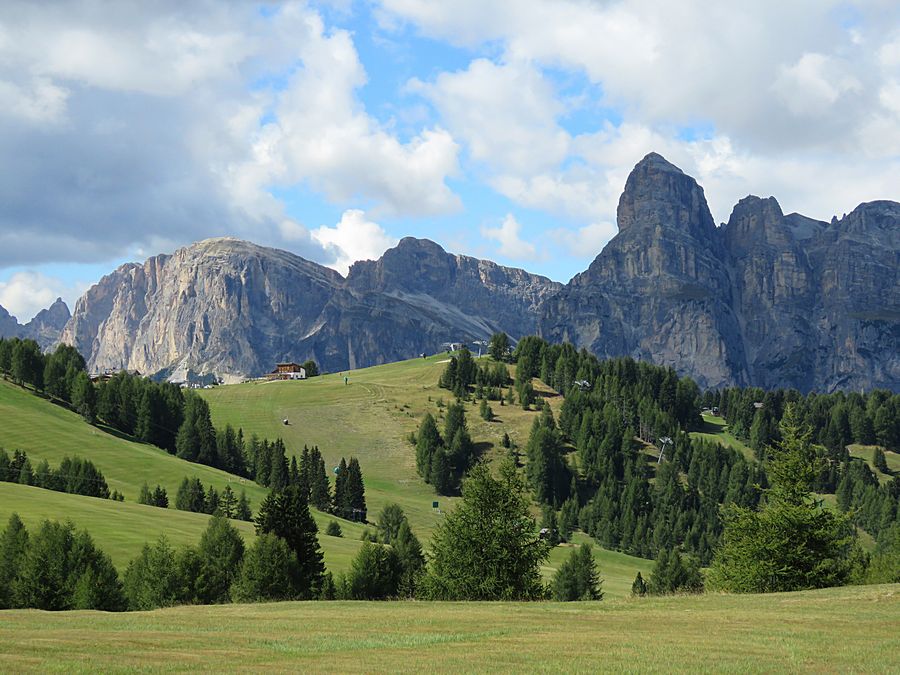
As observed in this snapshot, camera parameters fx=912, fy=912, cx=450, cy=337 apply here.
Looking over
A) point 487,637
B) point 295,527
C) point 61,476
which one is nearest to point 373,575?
point 295,527

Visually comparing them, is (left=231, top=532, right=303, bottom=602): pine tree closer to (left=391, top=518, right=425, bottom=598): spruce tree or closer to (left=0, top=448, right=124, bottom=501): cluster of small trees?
(left=391, top=518, right=425, bottom=598): spruce tree

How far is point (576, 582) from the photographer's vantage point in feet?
359

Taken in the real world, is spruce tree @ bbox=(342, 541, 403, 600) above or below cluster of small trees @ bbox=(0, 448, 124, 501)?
below

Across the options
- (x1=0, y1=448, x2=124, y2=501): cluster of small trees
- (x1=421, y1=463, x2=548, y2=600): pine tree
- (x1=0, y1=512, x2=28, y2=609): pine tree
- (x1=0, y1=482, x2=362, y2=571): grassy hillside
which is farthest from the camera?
(x1=0, y1=448, x2=124, y2=501): cluster of small trees

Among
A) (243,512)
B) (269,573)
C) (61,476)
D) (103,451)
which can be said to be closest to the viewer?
(269,573)

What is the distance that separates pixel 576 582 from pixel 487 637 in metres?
76.8

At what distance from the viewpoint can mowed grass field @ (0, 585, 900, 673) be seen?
28.6 metres

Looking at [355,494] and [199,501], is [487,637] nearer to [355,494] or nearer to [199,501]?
[199,501]

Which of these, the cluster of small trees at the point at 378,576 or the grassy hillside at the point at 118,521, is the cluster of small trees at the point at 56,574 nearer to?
the grassy hillside at the point at 118,521

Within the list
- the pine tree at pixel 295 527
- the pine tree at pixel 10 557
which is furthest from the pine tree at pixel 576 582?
the pine tree at pixel 10 557

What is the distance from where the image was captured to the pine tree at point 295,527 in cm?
8069

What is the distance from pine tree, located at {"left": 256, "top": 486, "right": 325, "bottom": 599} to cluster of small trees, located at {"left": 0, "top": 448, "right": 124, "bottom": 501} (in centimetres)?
6554

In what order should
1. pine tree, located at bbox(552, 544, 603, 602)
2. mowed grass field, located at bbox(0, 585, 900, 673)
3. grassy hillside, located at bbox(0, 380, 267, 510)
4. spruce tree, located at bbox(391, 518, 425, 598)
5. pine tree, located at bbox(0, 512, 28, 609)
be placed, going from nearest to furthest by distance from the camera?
mowed grass field, located at bbox(0, 585, 900, 673) < pine tree, located at bbox(0, 512, 28, 609) < spruce tree, located at bbox(391, 518, 425, 598) < pine tree, located at bbox(552, 544, 603, 602) < grassy hillside, located at bbox(0, 380, 267, 510)

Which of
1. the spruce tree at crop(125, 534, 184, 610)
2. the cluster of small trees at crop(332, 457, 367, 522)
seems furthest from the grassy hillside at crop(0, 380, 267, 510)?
the spruce tree at crop(125, 534, 184, 610)
